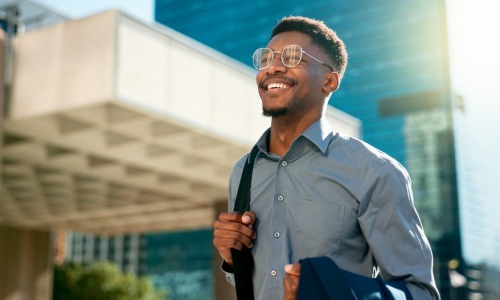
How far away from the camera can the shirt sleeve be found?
1828 mm

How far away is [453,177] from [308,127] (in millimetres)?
37593

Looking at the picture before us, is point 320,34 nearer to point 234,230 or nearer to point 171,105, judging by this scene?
point 234,230

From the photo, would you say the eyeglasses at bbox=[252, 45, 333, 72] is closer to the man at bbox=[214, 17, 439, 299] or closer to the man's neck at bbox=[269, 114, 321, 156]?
the man at bbox=[214, 17, 439, 299]

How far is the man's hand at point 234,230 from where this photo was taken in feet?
6.63

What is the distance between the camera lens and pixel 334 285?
1.69 metres

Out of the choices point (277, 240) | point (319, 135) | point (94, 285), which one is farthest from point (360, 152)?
point (94, 285)

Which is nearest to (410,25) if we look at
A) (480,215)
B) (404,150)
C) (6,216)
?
(480,215)

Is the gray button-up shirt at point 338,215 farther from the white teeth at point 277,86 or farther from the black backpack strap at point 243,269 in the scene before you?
the white teeth at point 277,86

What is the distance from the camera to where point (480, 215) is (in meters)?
36.1

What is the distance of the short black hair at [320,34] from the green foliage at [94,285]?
45.4 metres

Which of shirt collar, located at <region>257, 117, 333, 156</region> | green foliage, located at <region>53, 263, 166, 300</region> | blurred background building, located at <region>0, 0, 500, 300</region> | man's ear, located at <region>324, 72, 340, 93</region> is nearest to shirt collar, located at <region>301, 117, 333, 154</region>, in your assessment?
shirt collar, located at <region>257, 117, 333, 156</region>

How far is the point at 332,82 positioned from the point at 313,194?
1.33ft

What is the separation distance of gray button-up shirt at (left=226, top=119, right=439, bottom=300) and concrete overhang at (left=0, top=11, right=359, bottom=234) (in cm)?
1040

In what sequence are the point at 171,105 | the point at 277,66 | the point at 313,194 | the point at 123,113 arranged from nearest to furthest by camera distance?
the point at 313,194 → the point at 277,66 → the point at 123,113 → the point at 171,105
